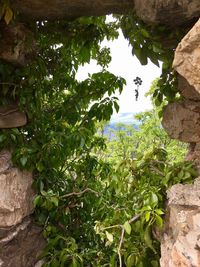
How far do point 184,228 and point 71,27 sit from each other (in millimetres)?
2250

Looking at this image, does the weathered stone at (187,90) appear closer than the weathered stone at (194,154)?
No

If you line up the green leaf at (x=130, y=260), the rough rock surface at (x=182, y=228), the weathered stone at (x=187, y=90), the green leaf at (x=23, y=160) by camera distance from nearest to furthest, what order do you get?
the rough rock surface at (x=182, y=228) < the green leaf at (x=130, y=260) < the weathered stone at (x=187, y=90) < the green leaf at (x=23, y=160)

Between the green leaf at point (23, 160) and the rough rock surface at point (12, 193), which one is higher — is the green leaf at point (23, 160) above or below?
above

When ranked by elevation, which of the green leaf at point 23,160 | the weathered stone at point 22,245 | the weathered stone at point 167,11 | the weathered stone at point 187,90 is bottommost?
the weathered stone at point 22,245

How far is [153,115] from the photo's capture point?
689 cm

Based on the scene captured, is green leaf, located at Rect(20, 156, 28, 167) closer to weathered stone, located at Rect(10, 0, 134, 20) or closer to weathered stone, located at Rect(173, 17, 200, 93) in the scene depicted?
weathered stone, located at Rect(10, 0, 134, 20)

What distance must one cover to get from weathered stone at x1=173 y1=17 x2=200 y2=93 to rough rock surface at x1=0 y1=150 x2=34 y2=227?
1.89 meters

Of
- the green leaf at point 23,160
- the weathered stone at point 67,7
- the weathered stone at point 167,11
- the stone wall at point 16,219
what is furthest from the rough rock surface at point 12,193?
the weathered stone at point 167,11

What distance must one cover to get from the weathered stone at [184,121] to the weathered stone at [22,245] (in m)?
1.67

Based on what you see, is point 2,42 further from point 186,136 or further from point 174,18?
point 186,136

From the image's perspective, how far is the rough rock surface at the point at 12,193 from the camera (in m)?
2.86

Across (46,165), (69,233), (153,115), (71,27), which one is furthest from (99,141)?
(153,115)

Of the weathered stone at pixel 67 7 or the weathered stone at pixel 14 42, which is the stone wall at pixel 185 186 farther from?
the weathered stone at pixel 14 42

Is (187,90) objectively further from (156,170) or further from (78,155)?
(78,155)
